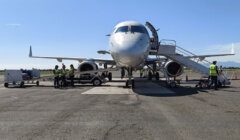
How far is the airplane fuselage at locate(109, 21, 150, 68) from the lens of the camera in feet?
60.6

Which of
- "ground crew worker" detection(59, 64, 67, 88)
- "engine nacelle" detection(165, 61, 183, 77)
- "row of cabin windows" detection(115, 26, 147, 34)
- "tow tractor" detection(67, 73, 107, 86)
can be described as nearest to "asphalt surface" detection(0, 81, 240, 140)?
"row of cabin windows" detection(115, 26, 147, 34)

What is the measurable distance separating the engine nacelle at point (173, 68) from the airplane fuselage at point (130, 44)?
6.50 meters

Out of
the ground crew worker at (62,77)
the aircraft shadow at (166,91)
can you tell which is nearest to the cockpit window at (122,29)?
the aircraft shadow at (166,91)

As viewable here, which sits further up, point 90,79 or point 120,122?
point 90,79

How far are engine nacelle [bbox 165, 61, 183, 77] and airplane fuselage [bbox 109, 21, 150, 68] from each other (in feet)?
21.3

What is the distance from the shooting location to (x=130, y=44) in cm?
1875

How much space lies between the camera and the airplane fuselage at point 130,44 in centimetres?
1847

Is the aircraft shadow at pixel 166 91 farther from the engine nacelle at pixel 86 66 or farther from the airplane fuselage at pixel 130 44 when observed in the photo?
the engine nacelle at pixel 86 66

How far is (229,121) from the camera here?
898 cm

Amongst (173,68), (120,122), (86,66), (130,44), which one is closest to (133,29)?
(130,44)

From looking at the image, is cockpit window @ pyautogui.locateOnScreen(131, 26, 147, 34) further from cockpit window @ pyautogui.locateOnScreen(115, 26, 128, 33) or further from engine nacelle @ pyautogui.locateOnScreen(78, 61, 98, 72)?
engine nacelle @ pyautogui.locateOnScreen(78, 61, 98, 72)

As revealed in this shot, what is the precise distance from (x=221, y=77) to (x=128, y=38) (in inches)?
307

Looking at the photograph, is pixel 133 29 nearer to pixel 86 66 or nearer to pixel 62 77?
pixel 62 77

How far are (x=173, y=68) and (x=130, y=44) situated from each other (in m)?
9.45
